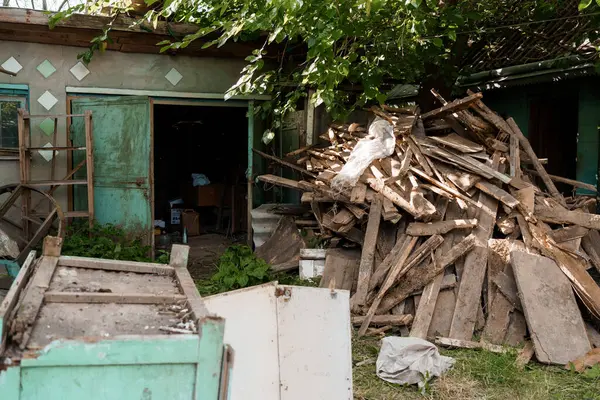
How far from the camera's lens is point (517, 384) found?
487 cm

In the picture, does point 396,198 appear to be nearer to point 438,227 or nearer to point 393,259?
point 438,227

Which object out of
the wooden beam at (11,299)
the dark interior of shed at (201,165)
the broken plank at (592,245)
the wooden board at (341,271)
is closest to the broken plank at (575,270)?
the broken plank at (592,245)

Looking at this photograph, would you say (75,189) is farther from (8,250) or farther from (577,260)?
(577,260)

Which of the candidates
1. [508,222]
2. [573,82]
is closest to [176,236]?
[508,222]

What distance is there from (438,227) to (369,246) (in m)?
0.80

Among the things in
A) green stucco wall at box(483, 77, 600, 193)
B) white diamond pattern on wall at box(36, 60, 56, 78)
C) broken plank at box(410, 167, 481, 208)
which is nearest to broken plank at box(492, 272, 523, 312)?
broken plank at box(410, 167, 481, 208)

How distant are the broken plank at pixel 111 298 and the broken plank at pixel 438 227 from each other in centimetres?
391

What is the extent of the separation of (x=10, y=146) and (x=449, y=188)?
20.7 ft

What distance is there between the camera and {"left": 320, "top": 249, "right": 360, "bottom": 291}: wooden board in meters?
6.77

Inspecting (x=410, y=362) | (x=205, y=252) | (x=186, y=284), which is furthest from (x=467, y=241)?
(x=205, y=252)

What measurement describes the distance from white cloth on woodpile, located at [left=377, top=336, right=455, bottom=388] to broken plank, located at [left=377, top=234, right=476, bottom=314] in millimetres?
1070

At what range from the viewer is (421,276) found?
6.13 m

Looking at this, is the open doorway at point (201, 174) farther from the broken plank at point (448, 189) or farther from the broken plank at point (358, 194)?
the broken plank at point (448, 189)

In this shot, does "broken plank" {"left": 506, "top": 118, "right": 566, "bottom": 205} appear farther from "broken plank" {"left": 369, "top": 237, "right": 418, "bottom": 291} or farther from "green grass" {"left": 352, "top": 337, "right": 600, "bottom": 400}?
"green grass" {"left": 352, "top": 337, "right": 600, "bottom": 400}
